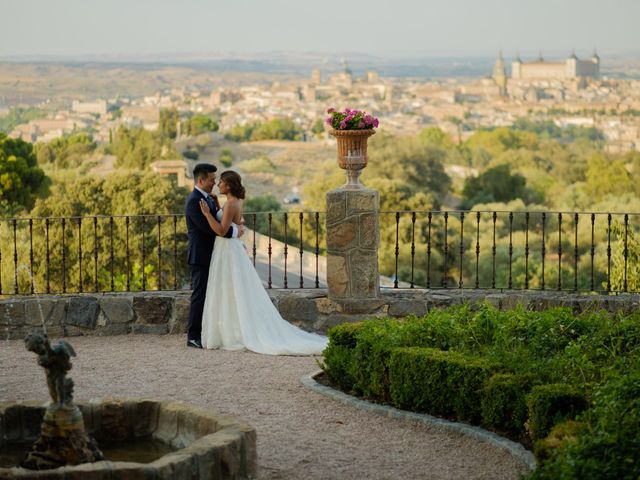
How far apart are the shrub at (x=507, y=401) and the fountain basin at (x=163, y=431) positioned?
1325 millimetres

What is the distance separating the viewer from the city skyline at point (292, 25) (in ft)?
286

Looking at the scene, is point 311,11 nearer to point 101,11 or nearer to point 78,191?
point 101,11

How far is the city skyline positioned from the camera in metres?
87.1

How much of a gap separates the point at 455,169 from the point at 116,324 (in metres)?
70.6

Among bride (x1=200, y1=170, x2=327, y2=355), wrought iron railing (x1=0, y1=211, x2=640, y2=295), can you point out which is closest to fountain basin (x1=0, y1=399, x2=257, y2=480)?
bride (x1=200, y1=170, x2=327, y2=355)

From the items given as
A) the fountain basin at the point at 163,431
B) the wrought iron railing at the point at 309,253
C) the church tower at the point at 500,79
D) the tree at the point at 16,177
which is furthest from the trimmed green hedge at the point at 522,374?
the church tower at the point at 500,79

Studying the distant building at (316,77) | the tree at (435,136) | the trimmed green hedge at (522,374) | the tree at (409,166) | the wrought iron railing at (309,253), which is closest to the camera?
the trimmed green hedge at (522,374)

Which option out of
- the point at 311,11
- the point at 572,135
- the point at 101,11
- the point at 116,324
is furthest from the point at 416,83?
the point at 116,324

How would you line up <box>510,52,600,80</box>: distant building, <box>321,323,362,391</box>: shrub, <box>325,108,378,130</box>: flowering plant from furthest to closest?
1. <box>510,52,600,80</box>: distant building
2. <box>325,108,378,130</box>: flowering plant
3. <box>321,323,362,391</box>: shrub

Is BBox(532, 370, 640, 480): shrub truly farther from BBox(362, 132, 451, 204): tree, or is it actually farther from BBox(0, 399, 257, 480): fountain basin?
BBox(362, 132, 451, 204): tree

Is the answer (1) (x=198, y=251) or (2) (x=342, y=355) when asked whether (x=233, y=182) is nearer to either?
(1) (x=198, y=251)

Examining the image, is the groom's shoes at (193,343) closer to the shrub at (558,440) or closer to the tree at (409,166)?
the shrub at (558,440)

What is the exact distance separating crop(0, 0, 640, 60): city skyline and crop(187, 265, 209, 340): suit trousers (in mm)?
76505

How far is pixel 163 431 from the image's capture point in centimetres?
576
